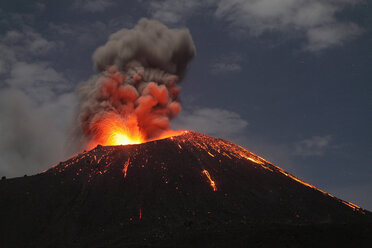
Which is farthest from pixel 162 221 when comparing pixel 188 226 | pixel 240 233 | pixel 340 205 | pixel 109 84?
pixel 109 84

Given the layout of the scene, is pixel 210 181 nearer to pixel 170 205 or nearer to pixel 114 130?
pixel 170 205

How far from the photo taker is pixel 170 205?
161ft

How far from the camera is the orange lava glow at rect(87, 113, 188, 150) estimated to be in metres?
70.4

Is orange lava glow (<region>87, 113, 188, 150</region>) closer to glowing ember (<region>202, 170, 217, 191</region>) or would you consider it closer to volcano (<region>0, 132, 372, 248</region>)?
volcano (<region>0, 132, 372, 248</region>)

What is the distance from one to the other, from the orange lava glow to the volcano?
6479mm

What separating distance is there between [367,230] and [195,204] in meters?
22.9

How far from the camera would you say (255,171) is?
62.1 meters

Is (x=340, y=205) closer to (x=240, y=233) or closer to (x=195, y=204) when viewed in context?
(x=195, y=204)

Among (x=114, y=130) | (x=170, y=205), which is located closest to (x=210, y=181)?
(x=170, y=205)

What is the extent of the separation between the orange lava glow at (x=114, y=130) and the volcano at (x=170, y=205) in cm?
648

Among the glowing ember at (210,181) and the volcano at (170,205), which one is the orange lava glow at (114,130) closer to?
the volcano at (170,205)

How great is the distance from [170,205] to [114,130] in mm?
26644

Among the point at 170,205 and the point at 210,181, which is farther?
the point at 210,181

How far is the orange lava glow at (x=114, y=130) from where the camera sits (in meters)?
70.4
